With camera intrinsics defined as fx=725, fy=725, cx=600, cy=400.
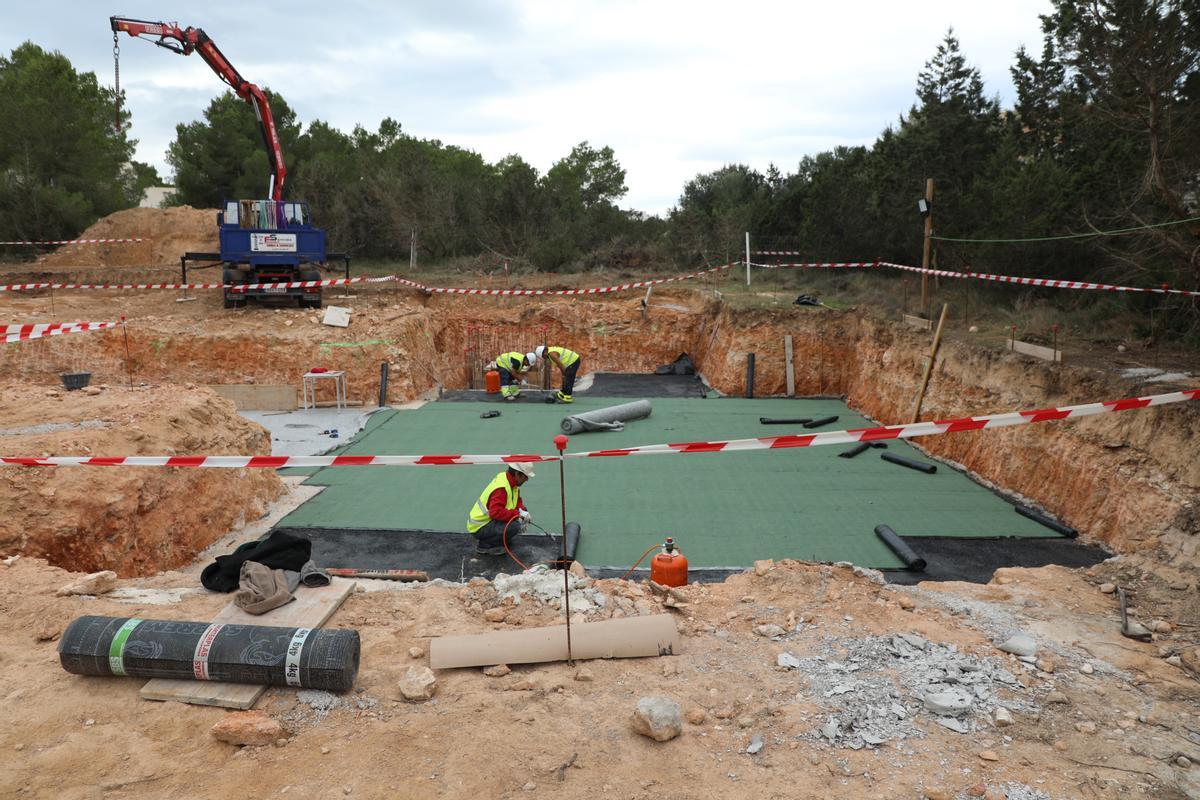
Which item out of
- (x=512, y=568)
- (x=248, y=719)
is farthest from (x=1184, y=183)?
(x=248, y=719)

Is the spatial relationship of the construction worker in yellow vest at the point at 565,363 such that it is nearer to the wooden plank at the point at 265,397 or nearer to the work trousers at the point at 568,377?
the work trousers at the point at 568,377

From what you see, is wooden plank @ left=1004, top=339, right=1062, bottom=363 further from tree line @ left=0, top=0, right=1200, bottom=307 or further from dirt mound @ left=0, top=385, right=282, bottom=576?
dirt mound @ left=0, top=385, right=282, bottom=576

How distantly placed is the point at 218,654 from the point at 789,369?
14.6m

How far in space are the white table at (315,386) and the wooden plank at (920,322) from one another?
11.1 metres

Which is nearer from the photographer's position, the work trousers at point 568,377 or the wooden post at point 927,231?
the wooden post at point 927,231

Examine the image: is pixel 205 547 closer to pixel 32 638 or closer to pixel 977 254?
pixel 32 638

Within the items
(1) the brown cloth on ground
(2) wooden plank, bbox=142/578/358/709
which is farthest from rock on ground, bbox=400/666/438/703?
(1) the brown cloth on ground

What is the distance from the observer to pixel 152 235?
73.0 feet

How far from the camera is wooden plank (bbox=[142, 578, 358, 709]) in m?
4.03

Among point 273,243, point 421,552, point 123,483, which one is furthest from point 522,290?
point 123,483

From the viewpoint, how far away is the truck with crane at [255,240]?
15547 mm

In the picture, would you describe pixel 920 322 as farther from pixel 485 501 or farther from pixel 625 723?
pixel 625 723

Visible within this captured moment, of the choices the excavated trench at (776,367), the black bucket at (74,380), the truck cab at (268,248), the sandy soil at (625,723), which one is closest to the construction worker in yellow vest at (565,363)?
the excavated trench at (776,367)

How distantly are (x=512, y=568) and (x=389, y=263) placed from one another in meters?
20.2
